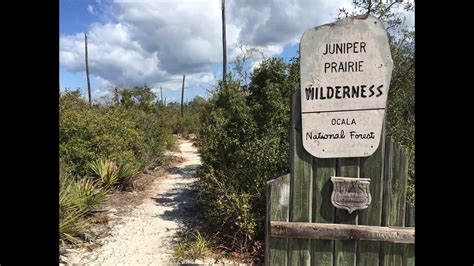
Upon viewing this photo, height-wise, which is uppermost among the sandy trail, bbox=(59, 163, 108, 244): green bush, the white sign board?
the white sign board

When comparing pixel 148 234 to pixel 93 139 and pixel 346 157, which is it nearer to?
pixel 93 139

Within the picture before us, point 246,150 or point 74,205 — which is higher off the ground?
point 246,150

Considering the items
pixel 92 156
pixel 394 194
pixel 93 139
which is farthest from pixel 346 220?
pixel 93 139

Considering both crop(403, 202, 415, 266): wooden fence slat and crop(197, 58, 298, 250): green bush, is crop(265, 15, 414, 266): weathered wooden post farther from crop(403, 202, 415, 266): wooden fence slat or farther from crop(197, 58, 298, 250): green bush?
crop(197, 58, 298, 250): green bush

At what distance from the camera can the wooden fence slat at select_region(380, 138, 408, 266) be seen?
2.20 metres

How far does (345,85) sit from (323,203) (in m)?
0.79

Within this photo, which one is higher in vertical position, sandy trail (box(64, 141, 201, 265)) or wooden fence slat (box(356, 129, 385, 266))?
wooden fence slat (box(356, 129, 385, 266))

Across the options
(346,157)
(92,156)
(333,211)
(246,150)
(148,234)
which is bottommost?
(148,234)

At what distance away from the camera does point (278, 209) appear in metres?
2.31

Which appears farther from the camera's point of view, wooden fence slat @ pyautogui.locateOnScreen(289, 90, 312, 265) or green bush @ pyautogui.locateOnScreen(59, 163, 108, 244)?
green bush @ pyautogui.locateOnScreen(59, 163, 108, 244)

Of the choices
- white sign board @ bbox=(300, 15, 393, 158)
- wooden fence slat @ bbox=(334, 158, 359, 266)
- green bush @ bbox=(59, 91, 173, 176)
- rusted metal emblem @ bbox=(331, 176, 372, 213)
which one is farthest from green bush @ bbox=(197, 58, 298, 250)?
green bush @ bbox=(59, 91, 173, 176)

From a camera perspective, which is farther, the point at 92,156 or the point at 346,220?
the point at 92,156

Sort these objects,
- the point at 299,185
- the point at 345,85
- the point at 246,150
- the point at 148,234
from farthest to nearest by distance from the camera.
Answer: the point at 148,234
the point at 246,150
the point at 299,185
the point at 345,85
